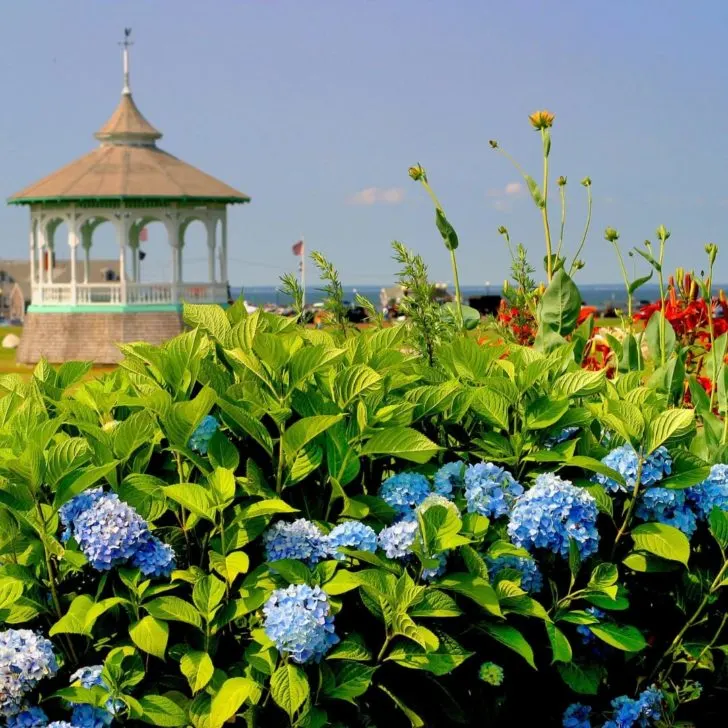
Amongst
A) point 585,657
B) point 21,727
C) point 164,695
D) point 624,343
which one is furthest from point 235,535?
point 624,343

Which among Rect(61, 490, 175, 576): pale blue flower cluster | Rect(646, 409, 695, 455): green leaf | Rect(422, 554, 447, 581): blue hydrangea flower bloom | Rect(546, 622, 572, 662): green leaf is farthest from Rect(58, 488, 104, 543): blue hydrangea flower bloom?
Rect(646, 409, 695, 455): green leaf

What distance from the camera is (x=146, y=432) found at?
238 centimetres

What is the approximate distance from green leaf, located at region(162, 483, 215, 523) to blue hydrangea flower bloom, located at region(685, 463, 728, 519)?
113 cm

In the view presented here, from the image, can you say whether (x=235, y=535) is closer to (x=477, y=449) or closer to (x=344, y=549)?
(x=344, y=549)

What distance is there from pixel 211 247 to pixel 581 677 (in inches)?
996

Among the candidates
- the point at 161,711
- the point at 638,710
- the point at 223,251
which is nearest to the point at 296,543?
the point at 161,711

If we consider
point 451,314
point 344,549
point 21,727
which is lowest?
point 21,727

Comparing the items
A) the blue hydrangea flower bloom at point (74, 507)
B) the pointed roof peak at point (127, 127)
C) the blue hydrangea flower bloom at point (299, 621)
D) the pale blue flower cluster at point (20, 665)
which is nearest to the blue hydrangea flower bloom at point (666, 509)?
the blue hydrangea flower bloom at point (299, 621)

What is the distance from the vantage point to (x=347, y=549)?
7.43ft

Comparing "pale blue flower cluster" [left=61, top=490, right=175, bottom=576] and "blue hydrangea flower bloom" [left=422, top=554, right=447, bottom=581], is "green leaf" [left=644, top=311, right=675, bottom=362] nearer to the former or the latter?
"blue hydrangea flower bloom" [left=422, top=554, right=447, bottom=581]

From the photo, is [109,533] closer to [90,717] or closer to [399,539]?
[90,717]

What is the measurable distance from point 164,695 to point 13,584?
38cm

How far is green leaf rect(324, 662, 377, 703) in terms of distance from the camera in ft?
7.27

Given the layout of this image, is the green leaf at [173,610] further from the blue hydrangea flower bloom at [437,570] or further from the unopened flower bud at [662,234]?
the unopened flower bud at [662,234]
